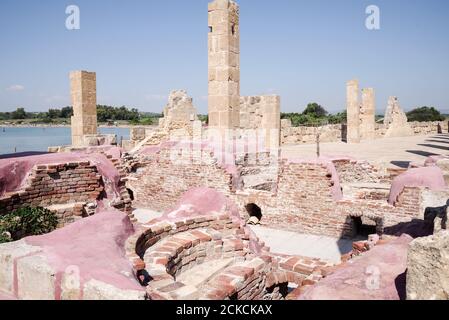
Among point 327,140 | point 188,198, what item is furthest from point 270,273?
point 327,140

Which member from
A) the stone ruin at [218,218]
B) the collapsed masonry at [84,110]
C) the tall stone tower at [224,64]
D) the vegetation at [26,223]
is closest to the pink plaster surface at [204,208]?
the stone ruin at [218,218]

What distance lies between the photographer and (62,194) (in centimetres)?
688

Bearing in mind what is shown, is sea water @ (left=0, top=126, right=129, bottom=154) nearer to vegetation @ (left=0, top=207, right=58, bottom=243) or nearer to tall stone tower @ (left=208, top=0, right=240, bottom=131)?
tall stone tower @ (left=208, top=0, right=240, bottom=131)

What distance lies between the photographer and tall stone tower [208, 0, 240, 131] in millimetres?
10953

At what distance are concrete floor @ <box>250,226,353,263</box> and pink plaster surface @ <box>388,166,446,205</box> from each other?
4.43 feet

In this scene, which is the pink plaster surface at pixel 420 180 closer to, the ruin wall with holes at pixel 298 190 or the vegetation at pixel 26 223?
the ruin wall with holes at pixel 298 190

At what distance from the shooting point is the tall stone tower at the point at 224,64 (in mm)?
10953

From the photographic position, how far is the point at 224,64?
11211 millimetres

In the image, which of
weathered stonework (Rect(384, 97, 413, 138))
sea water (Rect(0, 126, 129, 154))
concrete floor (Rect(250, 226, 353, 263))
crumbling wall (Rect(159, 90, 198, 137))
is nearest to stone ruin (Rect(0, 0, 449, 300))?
concrete floor (Rect(250, 226, 353, 263))

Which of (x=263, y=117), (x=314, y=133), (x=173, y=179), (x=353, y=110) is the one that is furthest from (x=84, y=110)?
(x=353, y=110)

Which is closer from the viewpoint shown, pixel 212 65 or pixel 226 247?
pixel 226 247

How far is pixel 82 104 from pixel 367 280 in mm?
13548

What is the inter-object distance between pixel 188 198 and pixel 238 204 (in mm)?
2590
